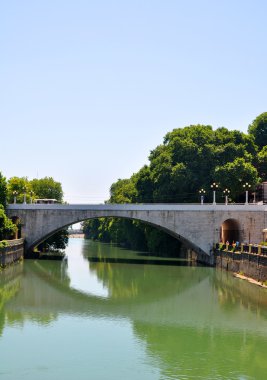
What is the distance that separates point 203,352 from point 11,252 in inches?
1246

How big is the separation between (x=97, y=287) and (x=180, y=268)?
45.7 feet

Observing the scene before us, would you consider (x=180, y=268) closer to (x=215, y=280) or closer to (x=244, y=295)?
(x=215, y=280)

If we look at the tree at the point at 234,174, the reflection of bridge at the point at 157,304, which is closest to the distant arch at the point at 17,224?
the reflection of bridge at the point at 157,304

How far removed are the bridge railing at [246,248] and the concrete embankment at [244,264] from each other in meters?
0.31

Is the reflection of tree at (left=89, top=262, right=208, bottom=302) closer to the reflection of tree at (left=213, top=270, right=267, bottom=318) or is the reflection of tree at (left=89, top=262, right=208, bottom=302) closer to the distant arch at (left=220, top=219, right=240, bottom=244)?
the reflection of tree at (left=213, top=270, right=267, bottom=318)

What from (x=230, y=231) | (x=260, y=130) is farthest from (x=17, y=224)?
(x=260, y=130)

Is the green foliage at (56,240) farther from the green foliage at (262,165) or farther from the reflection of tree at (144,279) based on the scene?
→ the green foliage at (262,165)

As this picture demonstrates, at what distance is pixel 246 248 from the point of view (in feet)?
148

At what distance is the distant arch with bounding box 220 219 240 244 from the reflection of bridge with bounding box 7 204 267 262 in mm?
381

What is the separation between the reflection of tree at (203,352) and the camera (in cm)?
1877

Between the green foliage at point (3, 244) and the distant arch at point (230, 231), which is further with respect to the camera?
the distant arch at point (230, 231)

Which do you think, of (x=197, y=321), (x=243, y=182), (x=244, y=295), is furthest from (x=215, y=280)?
(x=243, y=182)

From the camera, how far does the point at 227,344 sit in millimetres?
22641

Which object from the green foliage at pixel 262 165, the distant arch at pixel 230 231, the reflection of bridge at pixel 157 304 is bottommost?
the reflection of bridge at pixel 157 304
